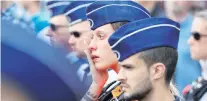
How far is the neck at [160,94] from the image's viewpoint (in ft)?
6.71

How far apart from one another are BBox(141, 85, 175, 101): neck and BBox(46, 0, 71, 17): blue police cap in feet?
4.58

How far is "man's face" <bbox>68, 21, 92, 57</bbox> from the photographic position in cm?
294

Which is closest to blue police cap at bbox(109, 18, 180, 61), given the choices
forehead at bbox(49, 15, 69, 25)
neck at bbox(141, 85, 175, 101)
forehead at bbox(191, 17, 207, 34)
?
neck at bbox(141, 85, 175, 101)

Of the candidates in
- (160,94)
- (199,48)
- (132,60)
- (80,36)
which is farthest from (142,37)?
(80,36)

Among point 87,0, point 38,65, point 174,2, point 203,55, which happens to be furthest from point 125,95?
point 174,2

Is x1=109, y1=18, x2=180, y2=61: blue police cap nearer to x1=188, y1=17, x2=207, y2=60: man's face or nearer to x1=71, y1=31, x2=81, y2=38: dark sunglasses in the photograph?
x1=188, y1=17, x2=207, y2=60: man's face

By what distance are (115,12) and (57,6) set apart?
0.94 metres

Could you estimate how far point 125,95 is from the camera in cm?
206

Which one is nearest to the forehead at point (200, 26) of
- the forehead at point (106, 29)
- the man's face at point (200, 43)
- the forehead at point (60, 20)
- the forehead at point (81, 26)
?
the man's face at point (200, 43)

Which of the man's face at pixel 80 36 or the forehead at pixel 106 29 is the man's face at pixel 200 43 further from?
the man's face at pixel 80 36

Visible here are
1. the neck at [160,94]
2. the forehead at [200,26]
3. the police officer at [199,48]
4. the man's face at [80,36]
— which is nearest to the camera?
the neck at [160,94]

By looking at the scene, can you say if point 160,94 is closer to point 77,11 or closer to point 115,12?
point 115,12

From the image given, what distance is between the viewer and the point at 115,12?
2.59 metres

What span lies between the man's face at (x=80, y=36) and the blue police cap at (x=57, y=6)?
277 mm
